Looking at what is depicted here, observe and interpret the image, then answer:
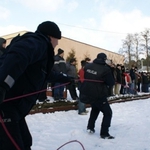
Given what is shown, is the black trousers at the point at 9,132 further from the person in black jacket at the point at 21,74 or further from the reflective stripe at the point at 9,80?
the reflective stripe at the point at 9,80

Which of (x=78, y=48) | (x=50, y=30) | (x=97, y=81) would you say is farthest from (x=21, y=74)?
(x=78, y=48)

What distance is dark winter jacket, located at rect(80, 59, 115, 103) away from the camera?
6.20 metres

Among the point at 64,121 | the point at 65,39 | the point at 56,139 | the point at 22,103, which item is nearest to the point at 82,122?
the point at 64,121

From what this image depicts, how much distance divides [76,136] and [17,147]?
12.8 ft

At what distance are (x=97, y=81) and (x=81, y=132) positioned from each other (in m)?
1.33

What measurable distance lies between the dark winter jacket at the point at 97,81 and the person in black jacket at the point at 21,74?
3.33 meters

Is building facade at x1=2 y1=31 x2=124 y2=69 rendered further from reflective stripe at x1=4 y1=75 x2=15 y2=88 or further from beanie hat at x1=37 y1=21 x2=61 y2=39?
reflective stripe at x1=4 y1=75 x2=15 y2=88

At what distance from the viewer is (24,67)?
242cm

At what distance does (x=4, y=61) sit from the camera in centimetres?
239

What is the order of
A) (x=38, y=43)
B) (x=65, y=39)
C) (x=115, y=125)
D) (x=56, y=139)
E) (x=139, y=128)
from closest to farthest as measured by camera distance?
(x=38, y=43) < (x=56, y=139) < (x=139, y=128) < (x=115, y=125) < (x=65, y=39)

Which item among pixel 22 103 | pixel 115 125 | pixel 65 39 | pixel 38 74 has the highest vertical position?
pixel 65 39

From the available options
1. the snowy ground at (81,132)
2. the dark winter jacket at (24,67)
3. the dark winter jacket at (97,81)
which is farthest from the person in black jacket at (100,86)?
the dark winter jacket at (24,67)

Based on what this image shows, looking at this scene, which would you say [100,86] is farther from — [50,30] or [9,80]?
[9,80]

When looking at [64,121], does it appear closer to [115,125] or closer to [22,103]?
[115,125]
